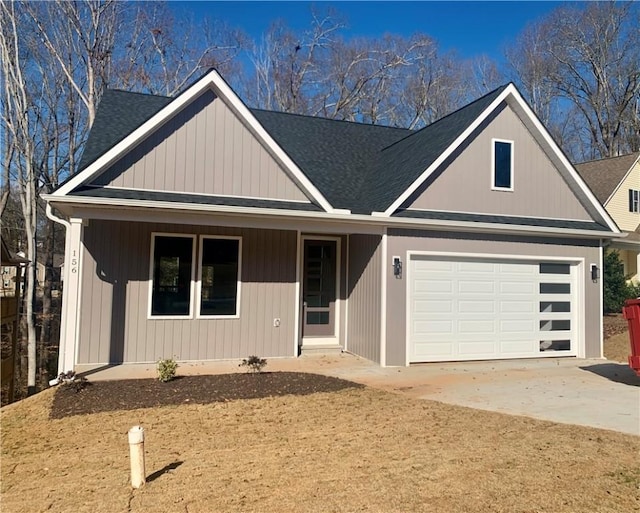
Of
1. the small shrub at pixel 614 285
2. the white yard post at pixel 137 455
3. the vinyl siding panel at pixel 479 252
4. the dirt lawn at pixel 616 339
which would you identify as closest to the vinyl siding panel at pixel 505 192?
the vinyl siding panel at pixel 479 252

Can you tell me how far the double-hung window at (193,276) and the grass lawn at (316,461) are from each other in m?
3.40

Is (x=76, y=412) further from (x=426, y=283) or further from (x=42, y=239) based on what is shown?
(x=42, y=239)

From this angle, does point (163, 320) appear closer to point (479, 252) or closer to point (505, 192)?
point (479, 252)

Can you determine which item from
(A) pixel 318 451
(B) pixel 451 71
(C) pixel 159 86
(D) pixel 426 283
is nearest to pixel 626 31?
(B) pixel 451 71

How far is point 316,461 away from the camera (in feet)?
→ 16.8

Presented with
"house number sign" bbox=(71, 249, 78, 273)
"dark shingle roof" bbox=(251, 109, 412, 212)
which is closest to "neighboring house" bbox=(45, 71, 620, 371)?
"house number sign" bbox=(71, 249, 78, 273)

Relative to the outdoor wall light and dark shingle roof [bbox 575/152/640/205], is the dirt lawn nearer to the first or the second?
the outdoor wall light

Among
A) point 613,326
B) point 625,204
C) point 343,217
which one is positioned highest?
point 625,204

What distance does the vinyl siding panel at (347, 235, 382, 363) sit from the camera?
10.4 meters

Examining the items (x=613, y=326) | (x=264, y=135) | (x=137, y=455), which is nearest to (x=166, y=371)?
(x=137, y=455)

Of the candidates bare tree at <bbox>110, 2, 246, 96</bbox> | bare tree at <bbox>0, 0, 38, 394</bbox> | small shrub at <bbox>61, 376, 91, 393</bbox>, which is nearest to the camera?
small shrub at <bbox>61, 376, 91, 393</bbox>

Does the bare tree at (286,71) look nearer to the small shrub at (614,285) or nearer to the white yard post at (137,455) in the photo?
the small shrub at (614,285)

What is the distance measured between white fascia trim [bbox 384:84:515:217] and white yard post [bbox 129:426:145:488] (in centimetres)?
681

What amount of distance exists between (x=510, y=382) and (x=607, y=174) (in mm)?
19502
